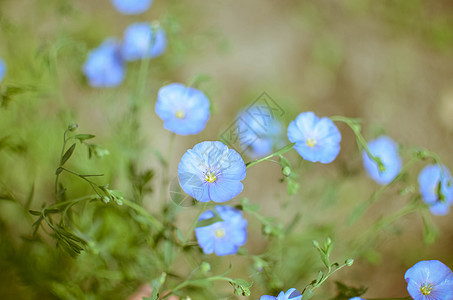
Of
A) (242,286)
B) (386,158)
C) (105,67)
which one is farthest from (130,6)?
(242,286)

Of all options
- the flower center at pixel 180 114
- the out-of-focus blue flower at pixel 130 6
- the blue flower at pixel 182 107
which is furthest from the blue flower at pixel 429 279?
the out-of-focus blue flower at pixel 130 6

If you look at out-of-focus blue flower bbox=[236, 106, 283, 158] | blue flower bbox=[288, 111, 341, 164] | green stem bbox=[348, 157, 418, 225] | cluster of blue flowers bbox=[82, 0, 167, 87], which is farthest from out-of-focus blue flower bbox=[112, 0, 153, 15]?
green stem bbox=[348, 157, 418, 225]

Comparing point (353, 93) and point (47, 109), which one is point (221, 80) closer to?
point (353, 93)

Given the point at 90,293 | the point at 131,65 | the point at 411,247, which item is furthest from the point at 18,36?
the point at 411,247

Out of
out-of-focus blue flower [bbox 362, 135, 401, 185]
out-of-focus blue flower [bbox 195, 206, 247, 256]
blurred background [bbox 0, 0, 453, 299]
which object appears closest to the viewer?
out-of-focus blue flower [bbox 195, 206, 247, 256]

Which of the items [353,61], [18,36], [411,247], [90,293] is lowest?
[411,247]

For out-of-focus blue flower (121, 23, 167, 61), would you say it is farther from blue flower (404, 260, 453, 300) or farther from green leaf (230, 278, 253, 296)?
blue flower (404, 260, 453, 300)
